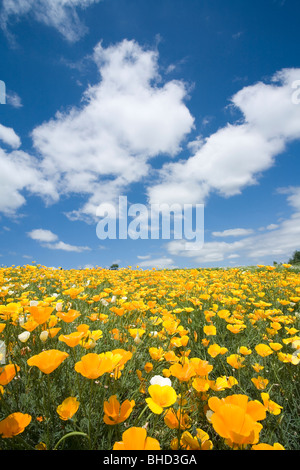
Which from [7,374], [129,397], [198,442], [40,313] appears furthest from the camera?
[129,397]

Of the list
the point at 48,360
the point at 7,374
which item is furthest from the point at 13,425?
the point at 48,360

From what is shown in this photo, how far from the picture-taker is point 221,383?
1.60 metres

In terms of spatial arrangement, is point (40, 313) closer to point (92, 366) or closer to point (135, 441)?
point (92, 366)

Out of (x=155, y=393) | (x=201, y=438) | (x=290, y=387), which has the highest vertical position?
(x=155, y=393)

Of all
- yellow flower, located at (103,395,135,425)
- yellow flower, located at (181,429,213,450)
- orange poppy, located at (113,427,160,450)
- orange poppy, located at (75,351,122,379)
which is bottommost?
yellow flower, located at (181,429,213,450)

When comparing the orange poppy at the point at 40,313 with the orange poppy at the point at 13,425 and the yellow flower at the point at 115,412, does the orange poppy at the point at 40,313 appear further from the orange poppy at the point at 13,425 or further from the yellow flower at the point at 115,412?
the yellow flower at the point at 115,412

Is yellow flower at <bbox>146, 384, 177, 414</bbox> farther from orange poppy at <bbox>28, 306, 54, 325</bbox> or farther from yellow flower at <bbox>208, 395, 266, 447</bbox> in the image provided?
orange poppy at <bbox>28, 306, 54, 325</bbox>

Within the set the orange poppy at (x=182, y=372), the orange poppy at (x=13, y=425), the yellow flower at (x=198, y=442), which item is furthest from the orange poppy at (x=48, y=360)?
the yellow flower at (x=198, y=442)

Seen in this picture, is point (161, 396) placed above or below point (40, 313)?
below

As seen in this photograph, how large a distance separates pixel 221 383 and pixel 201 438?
48 centimetres

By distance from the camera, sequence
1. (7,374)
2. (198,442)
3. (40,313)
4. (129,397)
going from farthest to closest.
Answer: (129,397), (40,313), (7,374), (198,442)

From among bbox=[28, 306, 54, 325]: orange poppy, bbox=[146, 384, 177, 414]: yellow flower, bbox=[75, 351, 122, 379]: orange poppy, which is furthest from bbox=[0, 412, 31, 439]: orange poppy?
bbox=[146, 384, 177, 414]: yellow flower
